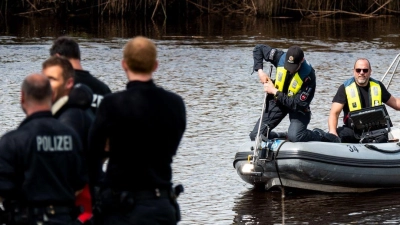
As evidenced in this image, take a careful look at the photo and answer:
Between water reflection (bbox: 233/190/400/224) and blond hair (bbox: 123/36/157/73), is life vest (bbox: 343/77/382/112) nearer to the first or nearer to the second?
water reflection (bbox: 233/190/400/224)

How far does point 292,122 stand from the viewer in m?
8.50

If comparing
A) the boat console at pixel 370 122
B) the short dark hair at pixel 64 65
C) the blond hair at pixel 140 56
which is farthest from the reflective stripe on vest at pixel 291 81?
the blond hair at pixel 140 56

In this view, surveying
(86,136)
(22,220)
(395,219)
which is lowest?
(395,219)

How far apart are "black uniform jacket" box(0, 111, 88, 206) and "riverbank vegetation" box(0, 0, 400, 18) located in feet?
68.9

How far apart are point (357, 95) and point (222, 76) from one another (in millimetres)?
7826

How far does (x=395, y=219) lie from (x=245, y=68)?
32.7ft

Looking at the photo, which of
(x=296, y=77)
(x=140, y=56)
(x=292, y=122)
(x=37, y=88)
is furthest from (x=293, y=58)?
(x=37, y=88)

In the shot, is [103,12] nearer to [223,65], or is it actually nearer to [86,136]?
[223,65]

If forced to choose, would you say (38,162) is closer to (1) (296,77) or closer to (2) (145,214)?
(2) (145,214)

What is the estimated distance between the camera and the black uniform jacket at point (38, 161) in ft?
13.0

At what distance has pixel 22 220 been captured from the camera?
4020 mm

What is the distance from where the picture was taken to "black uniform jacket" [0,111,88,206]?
398 cm

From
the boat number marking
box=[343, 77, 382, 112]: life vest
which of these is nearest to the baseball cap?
box=[343, 77, 382, 112]: life vest

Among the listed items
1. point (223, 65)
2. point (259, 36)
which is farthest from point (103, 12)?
point (223, 65)
